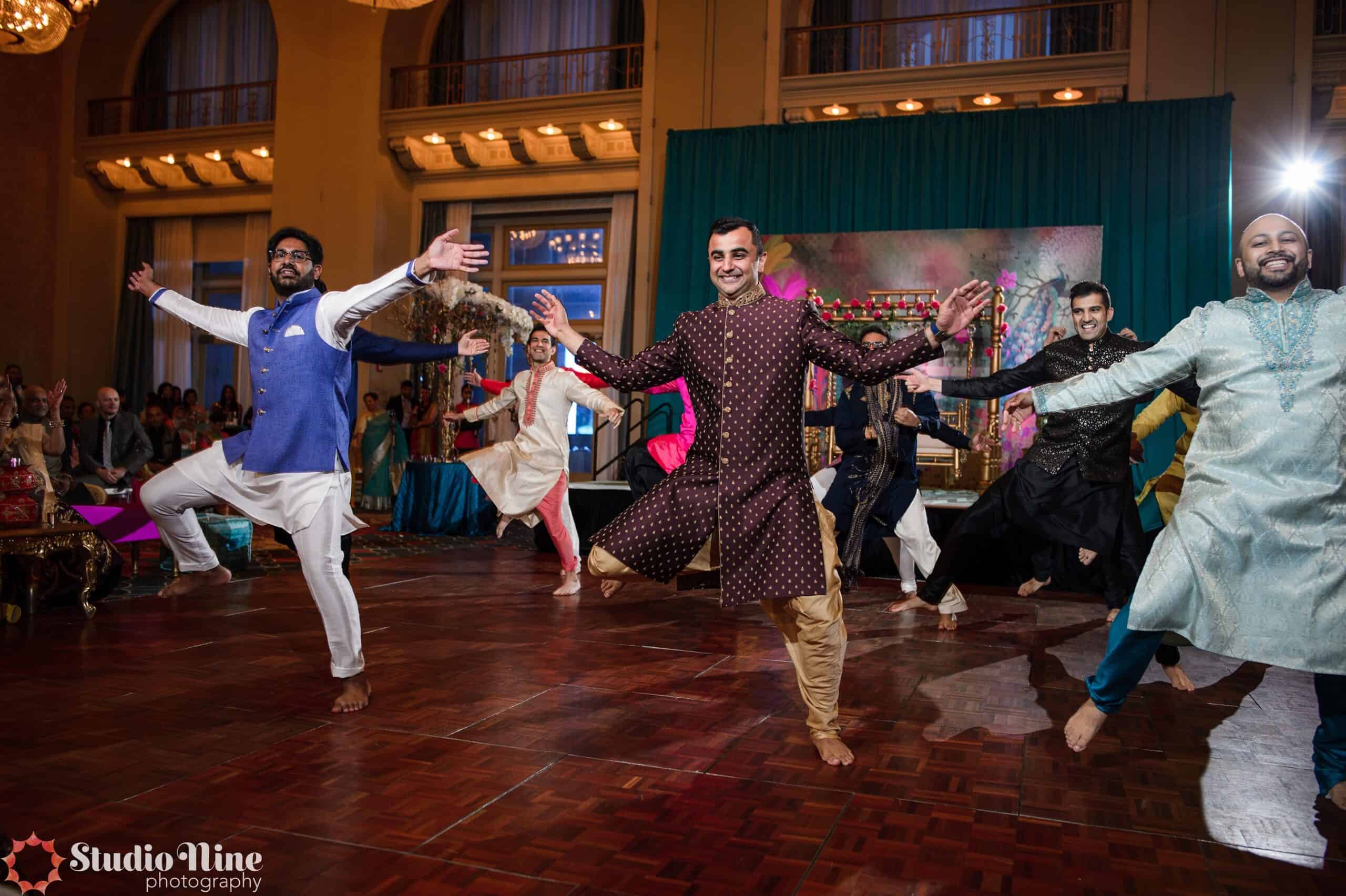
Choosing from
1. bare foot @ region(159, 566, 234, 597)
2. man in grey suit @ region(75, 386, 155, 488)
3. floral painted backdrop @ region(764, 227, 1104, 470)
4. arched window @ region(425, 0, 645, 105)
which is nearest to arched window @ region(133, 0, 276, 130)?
arched window @ region(425, 0, 645, 105)

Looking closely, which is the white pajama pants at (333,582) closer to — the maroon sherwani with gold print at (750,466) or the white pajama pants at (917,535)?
the maroon sherwani with gold print at (750,466)

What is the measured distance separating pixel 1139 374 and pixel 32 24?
6353 millimetres

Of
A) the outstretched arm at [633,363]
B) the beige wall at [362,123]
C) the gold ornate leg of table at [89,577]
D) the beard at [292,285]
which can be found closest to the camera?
the outstretched arm at [633,363]

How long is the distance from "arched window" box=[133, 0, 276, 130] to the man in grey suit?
834cm

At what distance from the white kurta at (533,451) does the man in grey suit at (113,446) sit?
7.39 ft

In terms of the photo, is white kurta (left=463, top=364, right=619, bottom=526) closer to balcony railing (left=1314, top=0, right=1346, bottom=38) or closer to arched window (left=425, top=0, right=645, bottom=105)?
arched window (left=425, top=0, right=645, bottom=105)

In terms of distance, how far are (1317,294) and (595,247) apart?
1072cm

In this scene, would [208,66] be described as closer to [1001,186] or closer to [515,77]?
[515,77]

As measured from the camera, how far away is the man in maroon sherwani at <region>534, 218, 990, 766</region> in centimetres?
265

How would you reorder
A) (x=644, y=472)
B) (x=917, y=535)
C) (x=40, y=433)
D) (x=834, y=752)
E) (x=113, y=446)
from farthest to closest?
(x=113, y=446) → (x=644, y=472) → (x=40, y=433) → (x=917, y=535) → (x=834, y=752)


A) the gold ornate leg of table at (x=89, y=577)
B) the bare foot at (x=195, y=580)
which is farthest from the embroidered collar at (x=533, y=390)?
the bare foot at (x=195, y=580)

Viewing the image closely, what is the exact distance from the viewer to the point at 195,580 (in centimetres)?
373

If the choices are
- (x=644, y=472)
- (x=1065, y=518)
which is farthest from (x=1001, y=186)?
(x=1065, y=518)

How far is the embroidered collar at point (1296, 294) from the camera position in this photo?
251 cm
